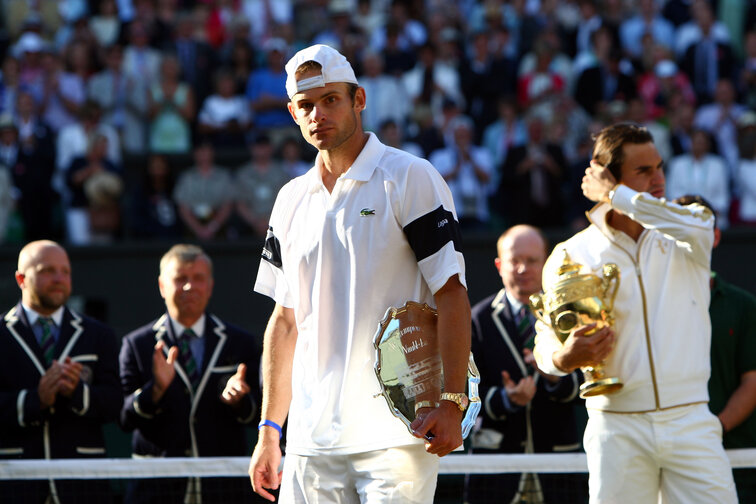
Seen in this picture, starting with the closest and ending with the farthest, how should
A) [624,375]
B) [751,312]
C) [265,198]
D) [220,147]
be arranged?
[624,375] → [751,312] → [265,198] → [220,147]

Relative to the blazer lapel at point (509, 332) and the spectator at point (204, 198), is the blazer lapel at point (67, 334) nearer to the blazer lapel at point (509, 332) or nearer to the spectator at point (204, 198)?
the blazer lapel at point (509, 332)

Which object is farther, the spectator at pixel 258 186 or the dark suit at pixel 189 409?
the spectator at pixel 258 186

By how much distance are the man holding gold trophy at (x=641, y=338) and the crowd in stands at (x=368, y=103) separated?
786cm

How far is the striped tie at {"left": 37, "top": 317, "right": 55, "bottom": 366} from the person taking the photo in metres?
6.85

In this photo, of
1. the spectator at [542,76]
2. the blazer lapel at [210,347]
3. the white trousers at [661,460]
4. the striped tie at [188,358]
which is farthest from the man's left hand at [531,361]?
the spectator at [542,76]

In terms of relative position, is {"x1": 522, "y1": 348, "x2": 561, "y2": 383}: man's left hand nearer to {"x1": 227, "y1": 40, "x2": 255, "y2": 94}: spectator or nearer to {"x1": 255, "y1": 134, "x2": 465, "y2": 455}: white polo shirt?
{"x1": 255, "y1": 134, "x2": 465, "y2": 455}: white polo shirt

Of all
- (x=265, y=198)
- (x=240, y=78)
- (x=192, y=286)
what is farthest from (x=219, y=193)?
(x=192, y=286)

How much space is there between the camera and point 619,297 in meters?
5.05

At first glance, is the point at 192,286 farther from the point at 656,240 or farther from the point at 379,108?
the point at 379,108

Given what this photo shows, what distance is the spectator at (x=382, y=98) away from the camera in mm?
14234

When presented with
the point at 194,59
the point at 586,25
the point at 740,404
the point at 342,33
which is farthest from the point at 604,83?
the point at 740,404

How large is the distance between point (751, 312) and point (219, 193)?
7.79m

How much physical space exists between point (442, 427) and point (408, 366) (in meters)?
0.25

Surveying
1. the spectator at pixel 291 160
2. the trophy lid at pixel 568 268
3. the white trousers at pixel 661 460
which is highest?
the spectator at pixel 291 160
